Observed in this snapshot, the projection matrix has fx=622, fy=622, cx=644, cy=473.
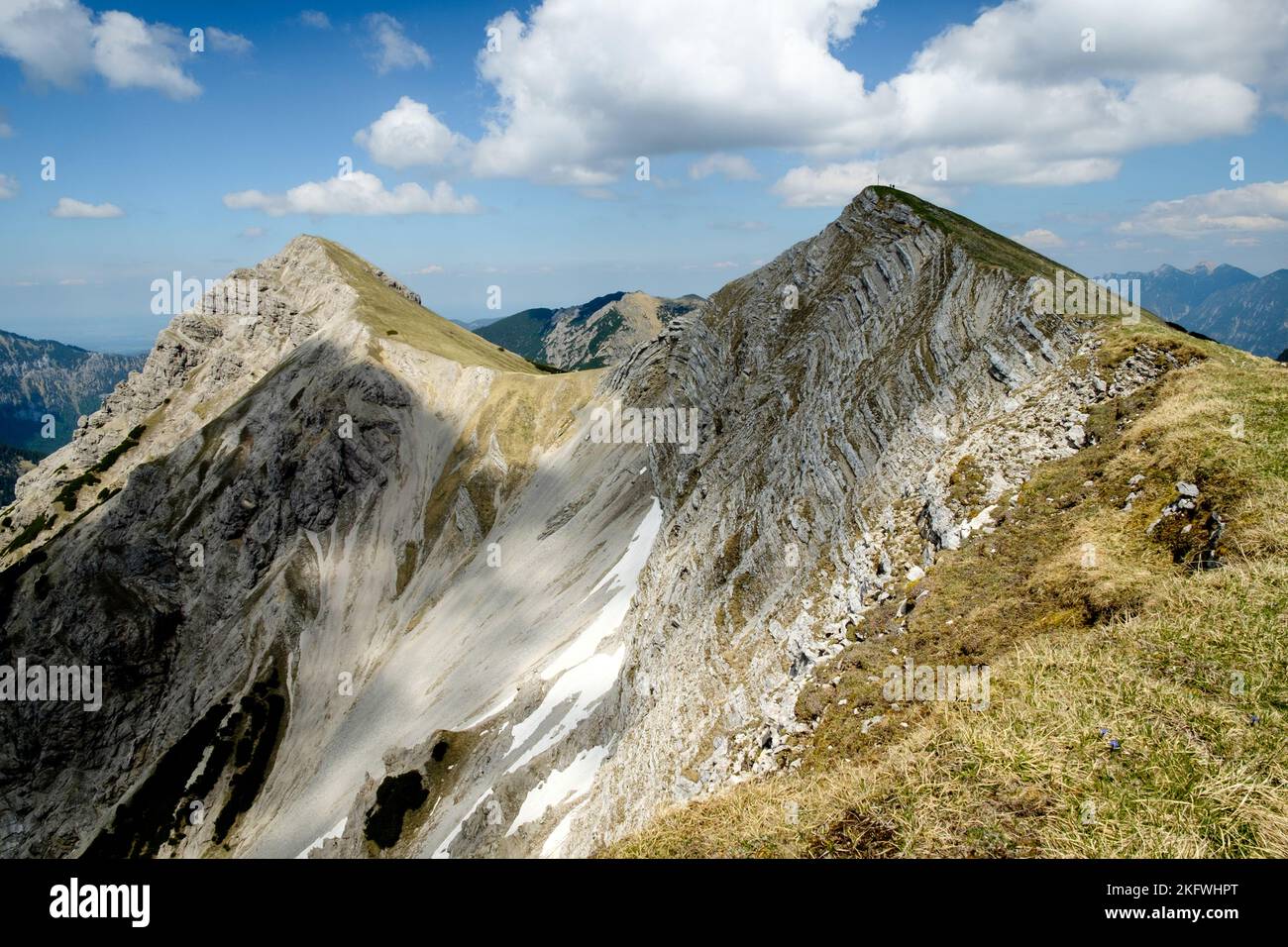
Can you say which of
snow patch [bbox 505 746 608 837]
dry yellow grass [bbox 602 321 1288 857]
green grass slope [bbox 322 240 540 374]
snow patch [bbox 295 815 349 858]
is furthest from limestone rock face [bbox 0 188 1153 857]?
dry yellow grass [bbox 602 321 1288 857]

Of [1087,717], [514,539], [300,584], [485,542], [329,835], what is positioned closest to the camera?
[1087,717]

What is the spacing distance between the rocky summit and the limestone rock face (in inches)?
15.2

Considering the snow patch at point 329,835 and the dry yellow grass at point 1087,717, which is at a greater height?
the dry yellow grass at point 1087,717

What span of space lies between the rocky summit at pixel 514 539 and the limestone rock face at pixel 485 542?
39 cm

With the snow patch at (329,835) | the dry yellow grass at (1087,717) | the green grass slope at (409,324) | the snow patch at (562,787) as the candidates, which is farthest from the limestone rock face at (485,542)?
the dry yellow grass at (1087,717)

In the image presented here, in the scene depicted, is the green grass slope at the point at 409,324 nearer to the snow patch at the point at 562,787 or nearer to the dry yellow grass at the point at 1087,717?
the snow patch at the point at 562,787

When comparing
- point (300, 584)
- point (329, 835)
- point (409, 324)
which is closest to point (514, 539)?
point (300, 584)

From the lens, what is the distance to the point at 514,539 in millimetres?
96312

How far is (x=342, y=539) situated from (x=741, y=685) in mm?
98176

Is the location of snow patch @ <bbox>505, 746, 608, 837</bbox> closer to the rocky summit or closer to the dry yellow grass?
the rocky summit

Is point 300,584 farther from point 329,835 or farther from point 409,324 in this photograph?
point 409,324

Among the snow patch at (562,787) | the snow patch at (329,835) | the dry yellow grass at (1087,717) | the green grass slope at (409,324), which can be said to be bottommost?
the snow patch at (329,835)

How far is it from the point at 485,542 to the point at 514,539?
6.44 meters

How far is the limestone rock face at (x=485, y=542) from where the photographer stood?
32531 mm
